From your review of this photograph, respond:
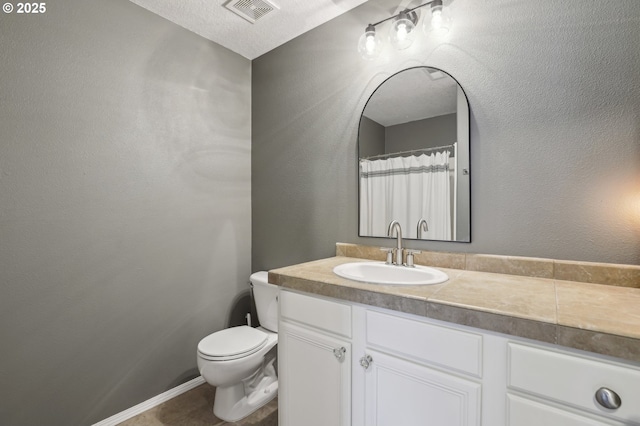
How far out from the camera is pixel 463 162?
139cm

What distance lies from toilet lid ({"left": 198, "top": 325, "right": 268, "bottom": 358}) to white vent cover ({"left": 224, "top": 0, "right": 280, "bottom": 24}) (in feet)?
6.61

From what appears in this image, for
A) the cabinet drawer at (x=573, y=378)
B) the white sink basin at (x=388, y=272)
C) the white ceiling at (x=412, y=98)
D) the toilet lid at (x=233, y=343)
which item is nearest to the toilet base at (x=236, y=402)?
the toilet lid at (x=233, y=343)

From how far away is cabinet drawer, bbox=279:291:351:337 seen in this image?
1.11 m

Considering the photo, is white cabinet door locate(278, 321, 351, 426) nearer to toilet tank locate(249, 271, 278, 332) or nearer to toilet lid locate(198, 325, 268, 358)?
toilet lid locate(198, 325, 268, 358)

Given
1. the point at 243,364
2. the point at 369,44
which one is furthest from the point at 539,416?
the point at 369,44

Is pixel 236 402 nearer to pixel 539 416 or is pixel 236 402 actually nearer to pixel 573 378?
pixel 539 416

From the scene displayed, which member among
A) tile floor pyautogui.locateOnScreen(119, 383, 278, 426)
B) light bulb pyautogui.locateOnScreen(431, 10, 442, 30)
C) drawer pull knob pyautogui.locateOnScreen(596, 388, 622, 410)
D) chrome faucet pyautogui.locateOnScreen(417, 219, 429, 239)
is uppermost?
light bulb pyautogui.locateOnScreen(431, 10, 442, 30)

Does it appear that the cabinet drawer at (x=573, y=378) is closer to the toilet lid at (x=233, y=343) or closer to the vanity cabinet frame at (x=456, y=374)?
the vanity cabinet frame at (x=456, y=374)

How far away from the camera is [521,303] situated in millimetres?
874

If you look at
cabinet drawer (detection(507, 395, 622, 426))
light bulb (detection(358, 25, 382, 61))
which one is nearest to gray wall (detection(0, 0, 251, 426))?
light bulb (detection(358, 25, 382, 61))

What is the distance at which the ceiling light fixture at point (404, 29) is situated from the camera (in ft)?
4.58

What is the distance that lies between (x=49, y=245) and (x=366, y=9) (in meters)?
2.15

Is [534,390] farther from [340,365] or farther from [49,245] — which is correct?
[49,245]

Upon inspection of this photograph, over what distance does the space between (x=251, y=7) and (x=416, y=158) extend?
53.2 inches
